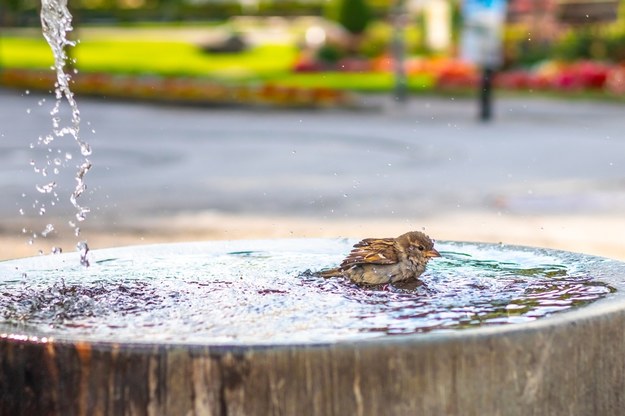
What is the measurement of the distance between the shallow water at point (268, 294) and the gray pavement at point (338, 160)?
22.1 ft

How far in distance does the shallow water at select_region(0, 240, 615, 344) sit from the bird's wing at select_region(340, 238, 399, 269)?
76mm

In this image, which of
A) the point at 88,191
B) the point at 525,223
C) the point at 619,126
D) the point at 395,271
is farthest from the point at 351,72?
the point at 395,271

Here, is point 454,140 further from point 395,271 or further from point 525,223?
point 395,271

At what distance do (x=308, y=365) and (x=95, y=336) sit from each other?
60 centimetres

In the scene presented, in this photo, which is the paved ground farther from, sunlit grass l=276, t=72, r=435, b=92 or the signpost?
sunlit grass l=276, t=72, r=435, b=92

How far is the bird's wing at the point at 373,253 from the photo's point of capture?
4.52m

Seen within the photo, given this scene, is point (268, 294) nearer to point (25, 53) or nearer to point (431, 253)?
point (431, 253)

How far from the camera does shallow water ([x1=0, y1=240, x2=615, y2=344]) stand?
3.86 meters

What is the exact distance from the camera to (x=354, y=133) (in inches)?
790

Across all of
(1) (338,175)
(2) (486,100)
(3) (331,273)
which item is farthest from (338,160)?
(3) (331,273)

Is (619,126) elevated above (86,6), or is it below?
below

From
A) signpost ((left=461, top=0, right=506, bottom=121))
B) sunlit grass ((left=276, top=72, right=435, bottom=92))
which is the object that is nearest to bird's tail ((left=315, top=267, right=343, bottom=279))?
signpost ((left=461, top=0, right=506, bottom=121))

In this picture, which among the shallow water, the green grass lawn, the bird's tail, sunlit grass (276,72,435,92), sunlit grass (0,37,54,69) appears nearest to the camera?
the shallow water

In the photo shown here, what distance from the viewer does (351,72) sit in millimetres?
32281
